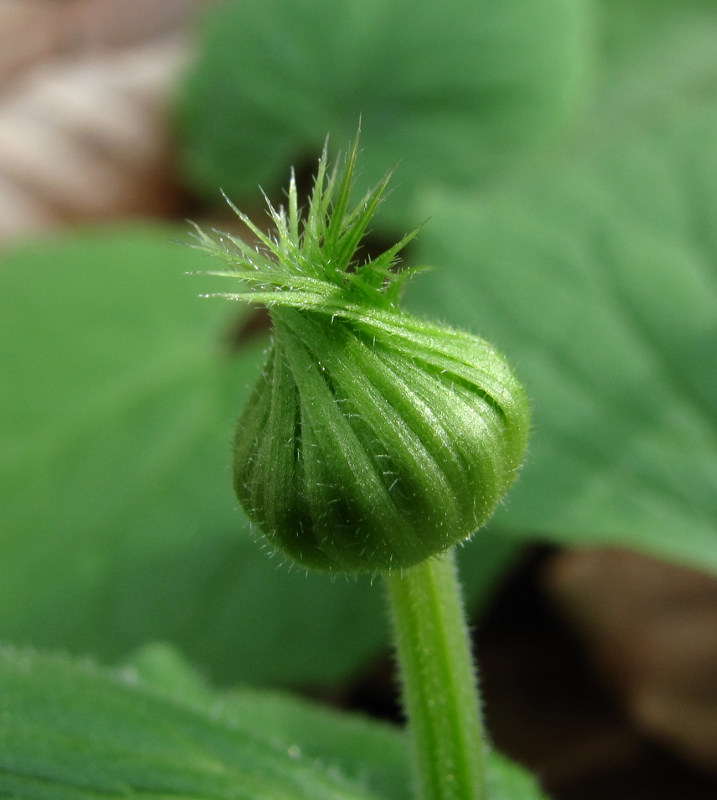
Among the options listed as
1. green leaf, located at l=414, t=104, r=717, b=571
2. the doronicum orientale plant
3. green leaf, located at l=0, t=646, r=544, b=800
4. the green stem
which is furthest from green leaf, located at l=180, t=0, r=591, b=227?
the doronicum orientale plant

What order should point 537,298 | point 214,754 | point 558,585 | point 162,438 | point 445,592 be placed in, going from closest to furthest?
point 445,592 < point 214,754 < point 537,298 < point 558,585 < point 162,438

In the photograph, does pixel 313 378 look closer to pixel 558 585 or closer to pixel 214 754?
pixel 214 754

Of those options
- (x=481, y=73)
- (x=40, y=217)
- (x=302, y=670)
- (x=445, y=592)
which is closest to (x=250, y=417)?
(x=445, y=592)

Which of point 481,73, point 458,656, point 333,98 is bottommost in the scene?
point 458,656

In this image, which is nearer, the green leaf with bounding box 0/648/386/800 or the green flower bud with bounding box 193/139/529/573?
the green flower bud with bounding box 193/139/529/573

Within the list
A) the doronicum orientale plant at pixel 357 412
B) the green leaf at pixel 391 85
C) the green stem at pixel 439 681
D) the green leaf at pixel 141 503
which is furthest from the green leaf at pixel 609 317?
the green leaf at pixel 391 85

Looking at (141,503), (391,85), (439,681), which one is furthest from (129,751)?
(391,85)

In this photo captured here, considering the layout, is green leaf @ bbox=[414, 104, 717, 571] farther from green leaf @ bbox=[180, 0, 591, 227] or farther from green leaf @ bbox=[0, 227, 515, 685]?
green leaf @ bbox=[180, 0, 591, 227]
